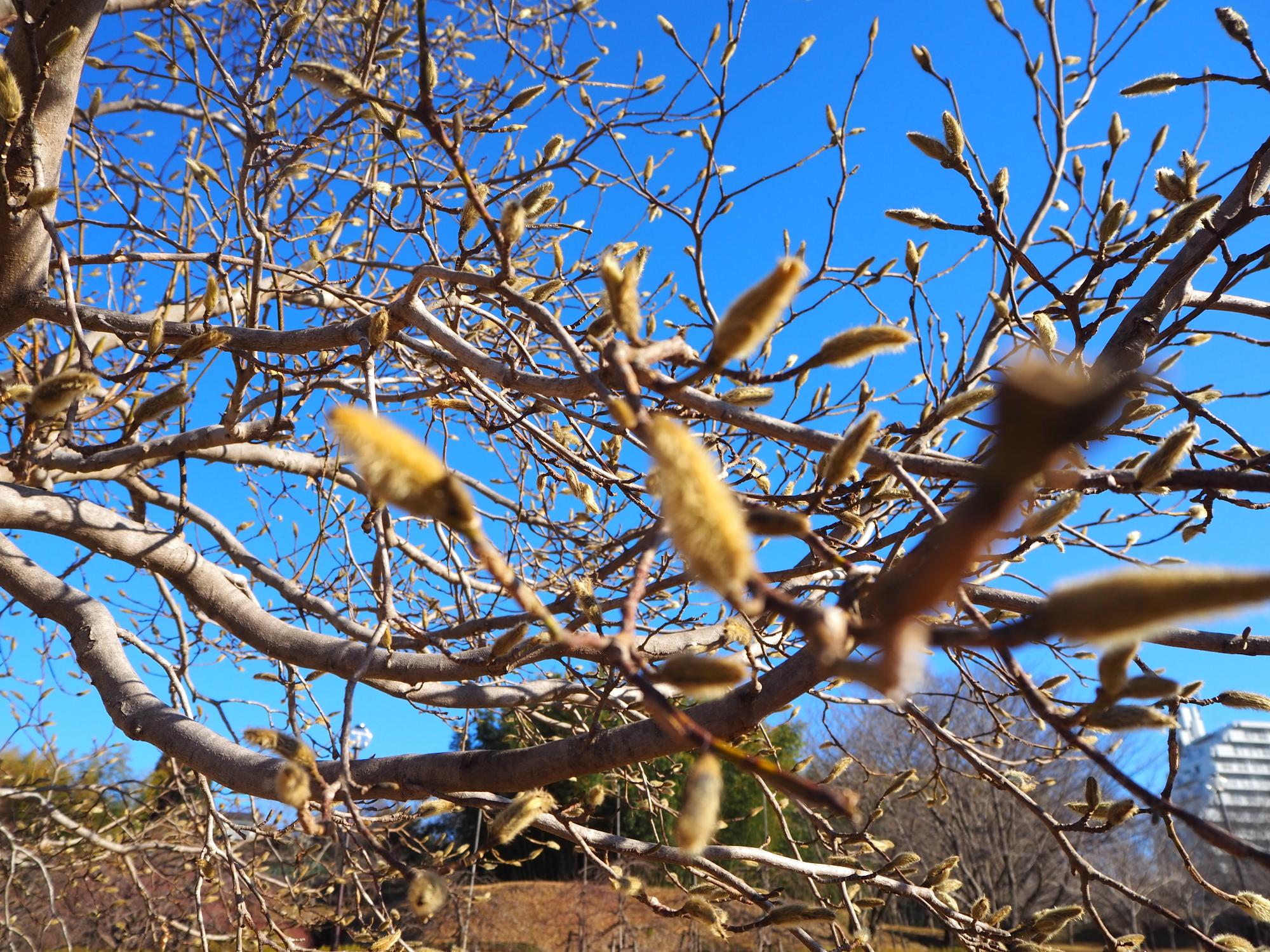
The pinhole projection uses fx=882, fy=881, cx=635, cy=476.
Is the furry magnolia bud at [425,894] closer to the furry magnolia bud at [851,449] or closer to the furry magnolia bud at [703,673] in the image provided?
the furry magnolia bud at [703,673]

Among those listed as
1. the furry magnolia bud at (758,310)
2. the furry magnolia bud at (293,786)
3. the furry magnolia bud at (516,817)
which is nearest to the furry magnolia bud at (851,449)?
the furry magnolia bud at (758,310)

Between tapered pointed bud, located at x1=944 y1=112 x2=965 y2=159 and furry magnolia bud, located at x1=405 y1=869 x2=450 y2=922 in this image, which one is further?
tapered pointed bud, located at x1=944 y1=112 x2=965 y2=159

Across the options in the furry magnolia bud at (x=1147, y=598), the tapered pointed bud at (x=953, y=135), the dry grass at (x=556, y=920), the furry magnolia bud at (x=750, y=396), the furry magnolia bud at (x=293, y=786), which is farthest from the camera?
the dry grass at (x=556, y=920)

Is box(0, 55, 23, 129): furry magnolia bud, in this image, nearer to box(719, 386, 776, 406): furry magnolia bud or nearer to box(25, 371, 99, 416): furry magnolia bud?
box(25, 371, 99, 416): furry magnolia bud

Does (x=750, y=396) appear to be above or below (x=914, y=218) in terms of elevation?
below

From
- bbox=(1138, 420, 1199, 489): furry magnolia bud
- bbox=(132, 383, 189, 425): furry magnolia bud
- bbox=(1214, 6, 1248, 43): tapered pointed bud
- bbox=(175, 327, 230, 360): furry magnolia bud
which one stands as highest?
bbox=(1214, 6, 1248, 43): tapered pointed bud

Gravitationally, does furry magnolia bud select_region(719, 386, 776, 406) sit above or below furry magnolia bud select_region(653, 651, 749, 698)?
above

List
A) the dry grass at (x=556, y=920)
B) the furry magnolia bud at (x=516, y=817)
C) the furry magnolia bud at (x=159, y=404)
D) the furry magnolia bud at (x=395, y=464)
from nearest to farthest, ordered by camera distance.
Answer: the furry magnolia bud at (x=395, y=464) < the furry magnolia bud at (x=516, y=817) < the furry magnolia bud at (x=159, y=404) < the dry grass at (x=556, y=920)

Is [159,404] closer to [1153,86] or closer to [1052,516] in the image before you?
[1052,516]

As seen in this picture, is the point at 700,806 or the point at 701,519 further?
the point at 700,806

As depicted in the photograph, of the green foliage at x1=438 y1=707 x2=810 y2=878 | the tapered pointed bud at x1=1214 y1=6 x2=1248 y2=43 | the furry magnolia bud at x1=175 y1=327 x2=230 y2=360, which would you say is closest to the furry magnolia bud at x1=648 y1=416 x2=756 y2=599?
the furry magnolia bud at x1=175 y1=327 x2=230 y2=360

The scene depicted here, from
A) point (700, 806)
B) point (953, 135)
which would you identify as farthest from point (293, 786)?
point (953, 135)

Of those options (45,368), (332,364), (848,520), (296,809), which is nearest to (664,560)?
(332,364)

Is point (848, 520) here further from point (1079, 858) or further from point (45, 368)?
point (45, 368)
